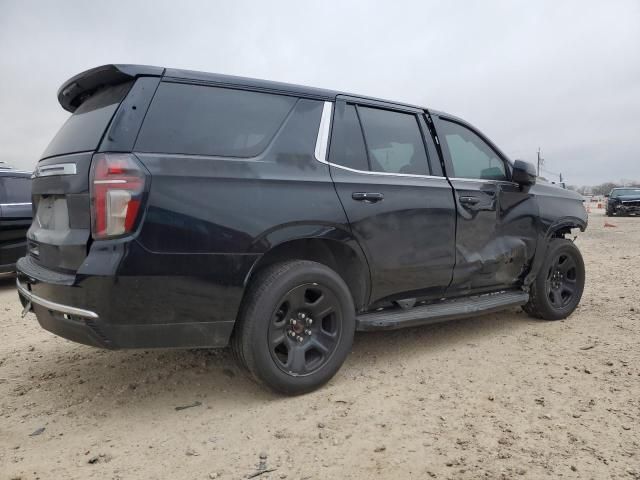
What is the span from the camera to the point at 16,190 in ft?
23.0

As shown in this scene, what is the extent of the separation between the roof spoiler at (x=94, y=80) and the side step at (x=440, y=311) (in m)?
1.94

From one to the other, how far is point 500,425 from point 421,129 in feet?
7.37

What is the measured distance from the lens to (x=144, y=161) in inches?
98.6

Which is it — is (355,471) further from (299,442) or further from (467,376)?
(467,376)

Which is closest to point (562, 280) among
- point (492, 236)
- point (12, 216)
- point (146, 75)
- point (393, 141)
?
point (492, 236)

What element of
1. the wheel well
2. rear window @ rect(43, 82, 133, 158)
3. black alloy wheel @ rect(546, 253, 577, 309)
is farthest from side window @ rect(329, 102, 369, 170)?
black alloy wheel @ rect(546, 253, 577, 309)

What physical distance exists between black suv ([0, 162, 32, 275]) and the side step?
5641 millimetres

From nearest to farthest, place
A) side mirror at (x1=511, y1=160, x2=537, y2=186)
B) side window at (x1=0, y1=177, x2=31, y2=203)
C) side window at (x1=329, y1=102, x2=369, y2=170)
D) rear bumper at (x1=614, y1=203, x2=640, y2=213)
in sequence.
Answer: side window at (x1=329, y1=102, x2=369, y2=170) → side mirror at (x1=511, y1=160, x2=537, y2=186) → side window at (x1=0, y1=177, x2=31, y2=203) → rear bumper at (x1=614, y1=203, x2=640, y2=213)

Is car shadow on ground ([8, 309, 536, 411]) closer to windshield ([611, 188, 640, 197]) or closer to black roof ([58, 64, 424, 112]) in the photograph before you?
black roof ([58, 64, 424, 112])

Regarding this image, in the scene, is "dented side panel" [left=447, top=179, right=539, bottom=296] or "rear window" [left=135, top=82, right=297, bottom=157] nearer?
"rear window" [left=135, top=82, right=297, bottom=157]

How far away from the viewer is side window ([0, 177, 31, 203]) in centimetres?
691

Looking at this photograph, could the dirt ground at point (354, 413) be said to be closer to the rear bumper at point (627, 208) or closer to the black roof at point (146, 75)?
the black roof at point (146, 75)

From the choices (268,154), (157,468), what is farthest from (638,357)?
(157,468)

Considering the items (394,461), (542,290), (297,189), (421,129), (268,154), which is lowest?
(394,461)
